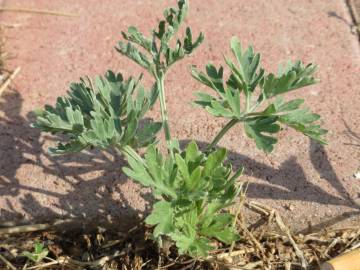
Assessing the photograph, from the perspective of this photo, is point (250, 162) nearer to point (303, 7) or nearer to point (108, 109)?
point (108, 109)

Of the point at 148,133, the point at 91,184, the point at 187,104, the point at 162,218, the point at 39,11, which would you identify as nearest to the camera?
the point at 162,218

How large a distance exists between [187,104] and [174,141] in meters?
0.54

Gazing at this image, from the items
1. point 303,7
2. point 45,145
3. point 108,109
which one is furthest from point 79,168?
point 303,7

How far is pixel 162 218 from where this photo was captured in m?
1.13

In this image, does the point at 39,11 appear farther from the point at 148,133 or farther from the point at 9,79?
the point at 148,133

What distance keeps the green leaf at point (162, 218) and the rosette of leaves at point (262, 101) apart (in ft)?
0.70

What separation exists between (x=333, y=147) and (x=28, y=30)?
46.9 inches

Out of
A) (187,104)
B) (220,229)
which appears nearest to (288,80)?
(220,229)

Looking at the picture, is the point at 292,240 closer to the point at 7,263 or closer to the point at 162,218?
the point at 162,218

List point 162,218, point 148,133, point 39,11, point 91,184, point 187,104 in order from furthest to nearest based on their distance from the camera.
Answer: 1. point 39,11
2. point 187,104
3. point 91,184
4. point 148,133
5. point 162,218

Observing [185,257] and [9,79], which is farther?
[9,79]

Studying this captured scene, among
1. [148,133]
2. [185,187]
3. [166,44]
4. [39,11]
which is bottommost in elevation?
[185,187]

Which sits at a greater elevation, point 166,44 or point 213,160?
point 166,44

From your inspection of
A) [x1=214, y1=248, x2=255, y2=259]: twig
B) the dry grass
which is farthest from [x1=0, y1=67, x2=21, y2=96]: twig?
[x1=214, y1=248, x2=255, y2=259]: twig
